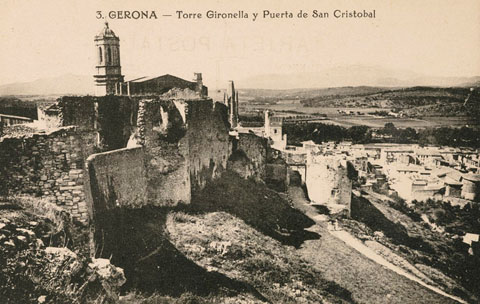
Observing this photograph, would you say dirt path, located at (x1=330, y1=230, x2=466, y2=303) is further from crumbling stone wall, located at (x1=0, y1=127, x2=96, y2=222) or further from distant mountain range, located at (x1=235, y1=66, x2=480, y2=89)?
crumbling stone wall, located at (x1=0, y1=127, x2=96, y2=222)

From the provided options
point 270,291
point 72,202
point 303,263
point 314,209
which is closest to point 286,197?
point 314,209

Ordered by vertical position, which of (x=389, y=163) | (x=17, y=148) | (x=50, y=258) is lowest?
(x=389, y=163)

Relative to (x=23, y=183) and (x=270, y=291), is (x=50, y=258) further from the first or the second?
(x=270, y=291)

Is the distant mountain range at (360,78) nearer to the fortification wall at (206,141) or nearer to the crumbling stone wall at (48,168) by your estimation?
the fortification wall at (206,141)

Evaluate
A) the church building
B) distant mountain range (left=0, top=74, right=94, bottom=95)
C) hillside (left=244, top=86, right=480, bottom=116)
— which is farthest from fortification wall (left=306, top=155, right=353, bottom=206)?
distant mountain range (left=0, top=74, right=94, bottom=95)

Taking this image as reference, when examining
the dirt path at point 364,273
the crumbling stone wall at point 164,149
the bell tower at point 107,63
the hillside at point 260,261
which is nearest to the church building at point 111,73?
the bell tower at point 107,63
